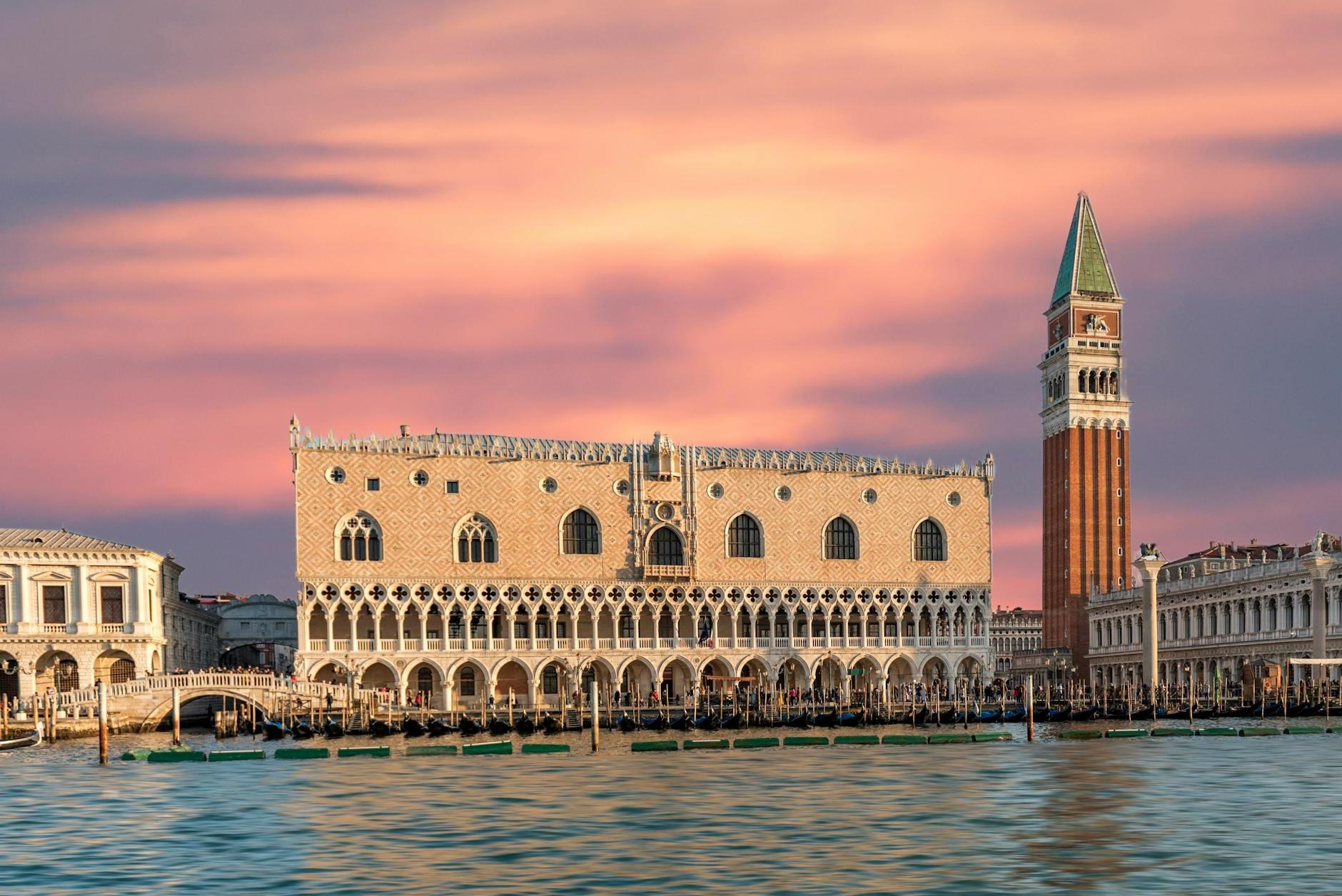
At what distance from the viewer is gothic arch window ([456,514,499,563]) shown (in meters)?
72.2

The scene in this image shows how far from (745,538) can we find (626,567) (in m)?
6.19

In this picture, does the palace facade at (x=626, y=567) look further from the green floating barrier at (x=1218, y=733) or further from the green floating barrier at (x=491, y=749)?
the green floating barrier at (x=1218, y=733)

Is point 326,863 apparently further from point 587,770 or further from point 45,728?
point 45,728

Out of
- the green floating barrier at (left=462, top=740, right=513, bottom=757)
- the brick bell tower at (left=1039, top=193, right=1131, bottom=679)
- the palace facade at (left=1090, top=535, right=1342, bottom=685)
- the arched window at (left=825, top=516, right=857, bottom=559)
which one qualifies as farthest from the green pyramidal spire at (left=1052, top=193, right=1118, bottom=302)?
the green floating barrier at (left=462, top=740, right=513, bottom=757)

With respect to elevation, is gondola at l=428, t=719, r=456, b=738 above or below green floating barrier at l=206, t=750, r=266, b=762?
below

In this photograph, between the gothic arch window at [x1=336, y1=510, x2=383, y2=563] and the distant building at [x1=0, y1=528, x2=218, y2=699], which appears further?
the gothic arch window at [x1=336, y1=510, x2=383, y2=563]

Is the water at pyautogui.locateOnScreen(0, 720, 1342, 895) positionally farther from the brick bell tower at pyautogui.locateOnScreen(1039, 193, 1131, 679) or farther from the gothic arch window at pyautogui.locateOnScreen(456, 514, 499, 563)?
the brick bell tower at pyautogui.locateOnScreen(1039, 193, 1131, 679)

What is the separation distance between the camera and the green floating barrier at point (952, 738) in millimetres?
53094

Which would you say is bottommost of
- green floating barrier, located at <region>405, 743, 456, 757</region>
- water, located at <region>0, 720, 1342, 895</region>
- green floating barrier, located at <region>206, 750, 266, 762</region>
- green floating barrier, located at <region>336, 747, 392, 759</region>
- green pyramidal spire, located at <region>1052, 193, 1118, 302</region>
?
green floating barrier, located at <region>405, 743, 456, 757</region>

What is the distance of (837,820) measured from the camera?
3034cm

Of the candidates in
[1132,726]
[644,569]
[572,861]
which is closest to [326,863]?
[572,861]

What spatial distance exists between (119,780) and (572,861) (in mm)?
18622

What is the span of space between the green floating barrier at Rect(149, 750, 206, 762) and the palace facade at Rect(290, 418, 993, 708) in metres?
22.3

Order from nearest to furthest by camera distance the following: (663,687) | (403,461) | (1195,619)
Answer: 1. (403,461)
2. (663,687)
3. (1195,619)
